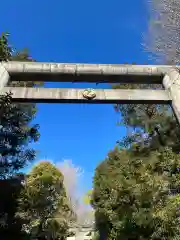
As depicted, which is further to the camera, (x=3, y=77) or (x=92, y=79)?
(x=92, y=79)

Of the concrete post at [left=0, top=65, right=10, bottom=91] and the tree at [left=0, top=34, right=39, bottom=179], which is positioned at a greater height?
the tree at [left=0, top=34, right=39, bottom=179]

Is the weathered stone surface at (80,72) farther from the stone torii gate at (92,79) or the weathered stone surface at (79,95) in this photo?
the weathered stone surface at (79,95)

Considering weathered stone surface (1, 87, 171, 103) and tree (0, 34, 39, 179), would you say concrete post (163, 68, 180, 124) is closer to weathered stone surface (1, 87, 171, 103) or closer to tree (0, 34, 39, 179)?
weathered stone surface (1, 87, 171, 103)

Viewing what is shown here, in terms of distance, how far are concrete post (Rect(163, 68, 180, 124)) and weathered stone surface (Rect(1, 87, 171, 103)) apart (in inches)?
6.6

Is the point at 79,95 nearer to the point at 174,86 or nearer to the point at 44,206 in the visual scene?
the point at 174,86

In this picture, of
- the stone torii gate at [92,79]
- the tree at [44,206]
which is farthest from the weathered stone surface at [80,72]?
the tree at [44,206]

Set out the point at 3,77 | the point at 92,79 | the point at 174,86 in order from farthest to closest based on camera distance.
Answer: the point at 92,79 → the point at 174,86 → the point at 3,77

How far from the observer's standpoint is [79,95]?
8359 millimetres

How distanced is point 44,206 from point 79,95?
16309 millimetres

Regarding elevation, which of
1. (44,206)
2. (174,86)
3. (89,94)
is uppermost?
(44,206)

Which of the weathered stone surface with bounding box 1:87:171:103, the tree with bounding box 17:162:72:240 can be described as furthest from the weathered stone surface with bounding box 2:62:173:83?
the tree with bounding box 17:162:72:240

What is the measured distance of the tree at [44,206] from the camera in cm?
2152

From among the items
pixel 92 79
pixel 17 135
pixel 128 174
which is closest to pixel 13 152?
pixel 17 135

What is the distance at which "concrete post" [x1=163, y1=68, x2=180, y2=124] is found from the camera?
8.38m
